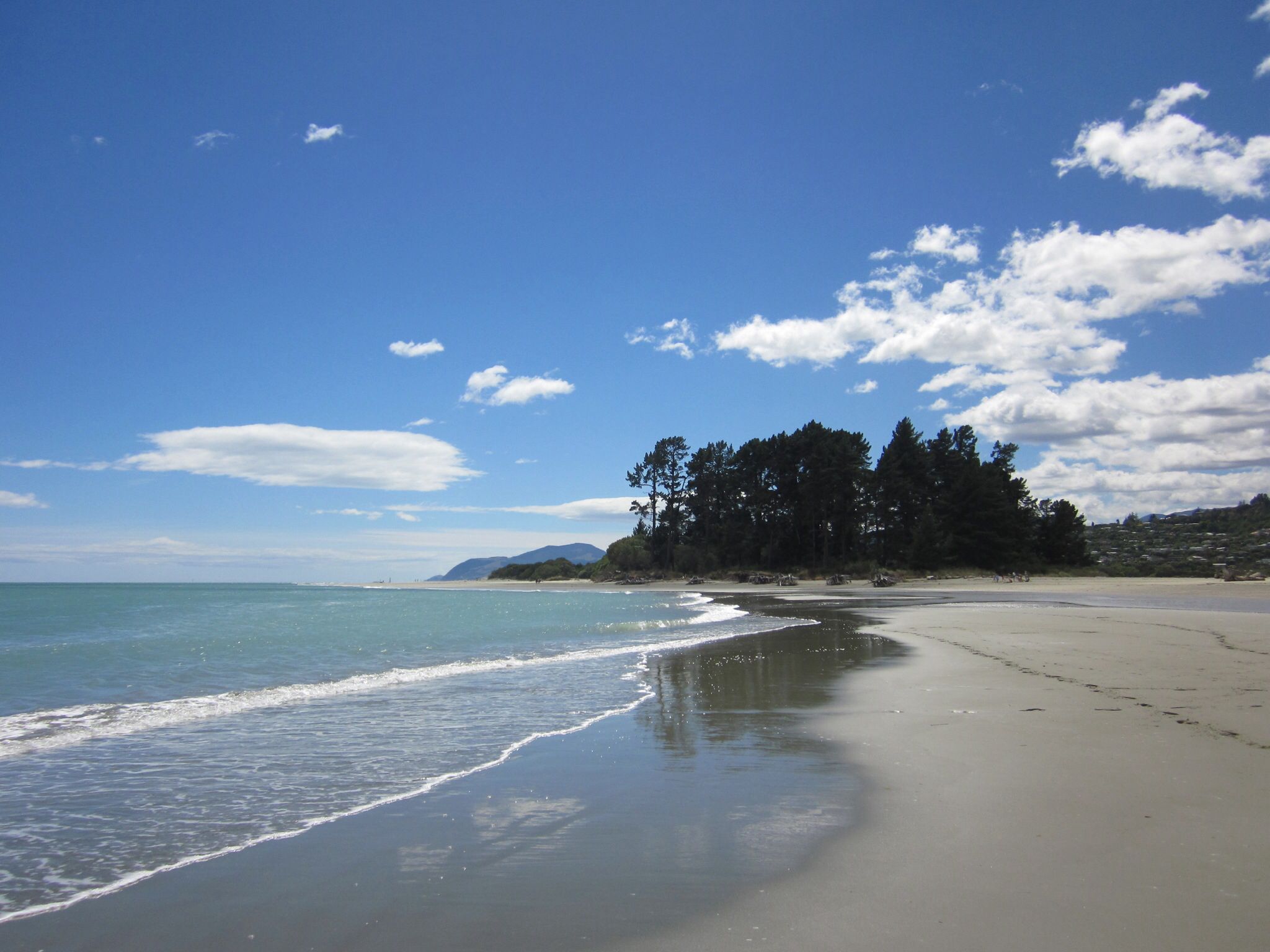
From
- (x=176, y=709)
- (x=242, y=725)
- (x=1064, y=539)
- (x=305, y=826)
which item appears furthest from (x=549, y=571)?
(x=305, y=826)

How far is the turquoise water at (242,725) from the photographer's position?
5246 mm

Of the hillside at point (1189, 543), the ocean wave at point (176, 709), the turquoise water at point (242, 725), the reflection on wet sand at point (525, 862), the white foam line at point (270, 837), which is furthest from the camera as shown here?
the hillside at point (1189, 543)

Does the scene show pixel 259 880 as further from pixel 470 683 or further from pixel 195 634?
pixel 195 634

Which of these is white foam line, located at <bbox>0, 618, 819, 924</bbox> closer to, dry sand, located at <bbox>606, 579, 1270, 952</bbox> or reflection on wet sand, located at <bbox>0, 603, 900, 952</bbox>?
reflection on wet sand, located at <bbox>0, 603, 900, 952</bbox>

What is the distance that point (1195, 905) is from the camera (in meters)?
3.54

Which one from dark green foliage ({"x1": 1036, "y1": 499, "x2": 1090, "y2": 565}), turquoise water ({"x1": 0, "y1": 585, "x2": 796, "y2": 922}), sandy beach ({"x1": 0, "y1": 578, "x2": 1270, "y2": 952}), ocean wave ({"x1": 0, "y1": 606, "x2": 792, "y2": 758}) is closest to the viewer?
sandy beach ({"x1": 0, "y1": 578, "x2": 1270, "y2": 952})

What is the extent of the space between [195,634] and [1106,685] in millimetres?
24350

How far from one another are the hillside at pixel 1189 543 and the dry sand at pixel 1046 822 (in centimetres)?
4548

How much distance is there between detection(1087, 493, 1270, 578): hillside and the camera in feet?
173

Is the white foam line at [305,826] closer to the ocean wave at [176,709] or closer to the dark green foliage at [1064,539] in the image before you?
the ocean wave at [176,709]

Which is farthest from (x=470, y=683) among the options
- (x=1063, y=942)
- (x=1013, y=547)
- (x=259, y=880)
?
(x=1013, y=547)

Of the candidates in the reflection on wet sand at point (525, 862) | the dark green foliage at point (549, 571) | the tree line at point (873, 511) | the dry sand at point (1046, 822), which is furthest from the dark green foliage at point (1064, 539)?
the reflection on wet sand at point (525, 862)

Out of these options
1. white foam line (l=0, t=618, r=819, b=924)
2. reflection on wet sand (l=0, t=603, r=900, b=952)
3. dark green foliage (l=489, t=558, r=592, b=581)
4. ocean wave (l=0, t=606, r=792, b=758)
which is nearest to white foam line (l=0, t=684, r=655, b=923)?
white foam line (l=0, t=618, r=819, b=924)

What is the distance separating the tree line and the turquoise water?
141ft
